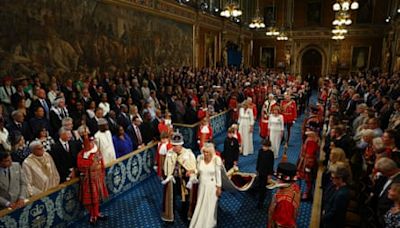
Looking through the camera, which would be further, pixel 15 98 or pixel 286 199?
pixel 15 98

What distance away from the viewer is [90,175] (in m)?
5.91

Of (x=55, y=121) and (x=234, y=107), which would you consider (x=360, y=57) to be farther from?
(x=55, y=121)

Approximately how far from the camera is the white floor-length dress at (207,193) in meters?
5.41

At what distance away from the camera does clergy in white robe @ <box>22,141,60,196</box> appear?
5.29 metres

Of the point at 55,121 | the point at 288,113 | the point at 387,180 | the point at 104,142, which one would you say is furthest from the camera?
the point at 288,113

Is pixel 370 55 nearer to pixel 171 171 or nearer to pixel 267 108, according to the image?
pixel 267 108

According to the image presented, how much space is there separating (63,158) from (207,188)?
2.83 metres

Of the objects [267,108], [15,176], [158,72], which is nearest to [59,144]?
[15,176]

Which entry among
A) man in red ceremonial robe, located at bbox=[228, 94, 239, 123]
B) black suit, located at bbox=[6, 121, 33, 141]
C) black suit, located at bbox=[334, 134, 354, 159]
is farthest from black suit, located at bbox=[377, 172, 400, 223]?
man in red ceremonial robe, located at bbox=[228, 94, 239, 123]

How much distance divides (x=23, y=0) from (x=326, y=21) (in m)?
Result: 27.3

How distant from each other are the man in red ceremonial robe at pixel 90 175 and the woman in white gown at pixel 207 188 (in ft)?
6.38

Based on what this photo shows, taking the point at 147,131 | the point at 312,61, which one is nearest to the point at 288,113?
the point at 147,131

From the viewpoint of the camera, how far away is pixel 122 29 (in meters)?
13.5

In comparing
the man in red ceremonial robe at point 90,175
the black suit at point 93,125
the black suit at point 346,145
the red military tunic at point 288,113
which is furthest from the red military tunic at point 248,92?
the man in red ceremonial robe at point 90,175
